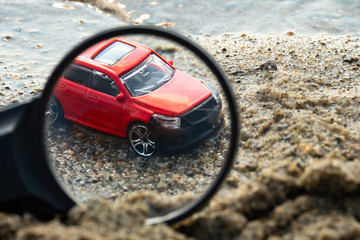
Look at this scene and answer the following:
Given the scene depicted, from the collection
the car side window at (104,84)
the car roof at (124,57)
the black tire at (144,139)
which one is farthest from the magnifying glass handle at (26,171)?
the black tire at (144,139)

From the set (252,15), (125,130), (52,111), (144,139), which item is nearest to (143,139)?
(144,139)

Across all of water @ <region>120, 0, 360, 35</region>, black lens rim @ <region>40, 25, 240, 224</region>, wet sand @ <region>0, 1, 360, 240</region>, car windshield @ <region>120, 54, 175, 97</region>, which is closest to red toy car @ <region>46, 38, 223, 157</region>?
car windshield @ <region>120, 54, 175, 97</region>

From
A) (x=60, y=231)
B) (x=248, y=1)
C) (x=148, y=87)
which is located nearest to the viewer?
(x=60, y=231)

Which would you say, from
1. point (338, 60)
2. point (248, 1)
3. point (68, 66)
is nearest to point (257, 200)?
point (68, 66)

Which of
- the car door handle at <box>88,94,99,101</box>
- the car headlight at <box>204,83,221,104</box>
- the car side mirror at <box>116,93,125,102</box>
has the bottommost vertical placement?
the car door handle at <box>88,94,99,101</box>

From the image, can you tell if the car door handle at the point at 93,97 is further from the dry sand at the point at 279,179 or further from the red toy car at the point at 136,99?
the dry sand at the point at 279,179

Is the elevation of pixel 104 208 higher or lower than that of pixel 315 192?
lower

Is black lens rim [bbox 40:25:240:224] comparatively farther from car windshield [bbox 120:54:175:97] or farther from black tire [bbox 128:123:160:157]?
black tire [bbox 128:123:160:157]

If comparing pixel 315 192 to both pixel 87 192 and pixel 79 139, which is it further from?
pixel 79 139
